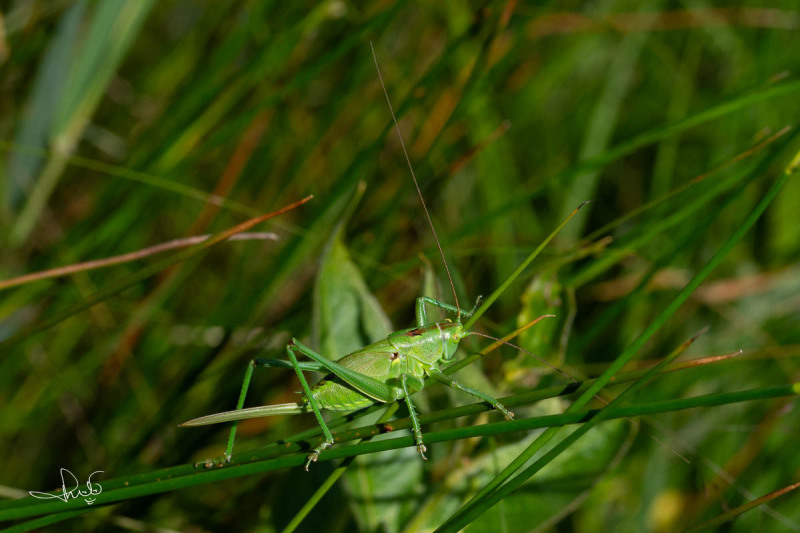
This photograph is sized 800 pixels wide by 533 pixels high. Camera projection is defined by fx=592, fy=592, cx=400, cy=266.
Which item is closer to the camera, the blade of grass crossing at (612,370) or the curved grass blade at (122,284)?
the blade of grass crossing at (612,370)

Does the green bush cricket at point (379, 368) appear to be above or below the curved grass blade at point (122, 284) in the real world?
below

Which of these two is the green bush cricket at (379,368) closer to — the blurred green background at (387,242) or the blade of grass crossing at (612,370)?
the blurred green background at (387,242)

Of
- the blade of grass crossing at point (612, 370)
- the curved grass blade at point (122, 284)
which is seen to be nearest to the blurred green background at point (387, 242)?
the curved grass blade at point (122, 284)

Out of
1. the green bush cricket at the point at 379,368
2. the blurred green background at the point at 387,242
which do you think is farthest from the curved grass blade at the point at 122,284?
the green bush cricket at the point at 379,368

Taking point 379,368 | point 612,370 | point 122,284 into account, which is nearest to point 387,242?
point 379,368

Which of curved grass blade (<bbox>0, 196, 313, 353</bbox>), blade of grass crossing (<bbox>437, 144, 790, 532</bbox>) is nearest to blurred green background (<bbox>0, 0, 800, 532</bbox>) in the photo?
curved grass blade (<bbox>0, 196, 313, 353</bbox>)

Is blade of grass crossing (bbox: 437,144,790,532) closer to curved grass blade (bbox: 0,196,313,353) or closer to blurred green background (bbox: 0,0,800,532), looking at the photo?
blurred green background (bbox: 0,0,800,532)

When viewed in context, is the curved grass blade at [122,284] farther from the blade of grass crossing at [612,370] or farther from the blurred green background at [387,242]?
the blade of grass crossing at [612,370]

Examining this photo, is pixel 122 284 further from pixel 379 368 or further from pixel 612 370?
pixel 612 370

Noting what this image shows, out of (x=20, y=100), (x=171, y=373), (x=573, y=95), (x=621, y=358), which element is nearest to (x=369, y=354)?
(x=621, y=358)

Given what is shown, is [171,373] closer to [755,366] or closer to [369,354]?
[369,354]
